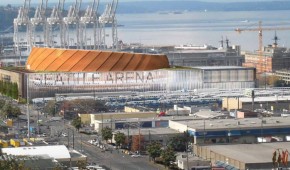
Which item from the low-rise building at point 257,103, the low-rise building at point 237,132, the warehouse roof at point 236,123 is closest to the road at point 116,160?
the low-rise building at point 237,132

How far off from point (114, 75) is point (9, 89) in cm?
281

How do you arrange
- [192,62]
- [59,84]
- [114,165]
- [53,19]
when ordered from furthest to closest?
1. [192,62]
2. [53,19]
3. [59,84]
4. [114,165]

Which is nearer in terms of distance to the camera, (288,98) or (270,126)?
(270,126)

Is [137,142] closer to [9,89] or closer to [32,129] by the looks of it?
[32,129]

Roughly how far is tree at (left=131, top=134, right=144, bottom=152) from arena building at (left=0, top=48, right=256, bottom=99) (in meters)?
7.96

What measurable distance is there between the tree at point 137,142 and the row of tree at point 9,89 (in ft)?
30.0

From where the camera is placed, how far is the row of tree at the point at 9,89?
26.4 m

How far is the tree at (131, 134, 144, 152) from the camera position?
670 inches

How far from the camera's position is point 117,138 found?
677 inches

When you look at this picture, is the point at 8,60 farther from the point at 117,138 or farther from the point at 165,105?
the point at 117,138

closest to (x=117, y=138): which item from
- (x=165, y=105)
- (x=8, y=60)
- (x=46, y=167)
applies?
(x=46, y=167)

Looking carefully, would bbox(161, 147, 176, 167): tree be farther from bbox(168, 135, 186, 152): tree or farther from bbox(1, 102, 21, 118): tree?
bbox(1, 102, 21, 118): tree

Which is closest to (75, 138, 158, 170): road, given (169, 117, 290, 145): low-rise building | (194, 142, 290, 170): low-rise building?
(194, 142, 290, 170): low-rise building

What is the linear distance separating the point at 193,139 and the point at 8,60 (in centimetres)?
2297
